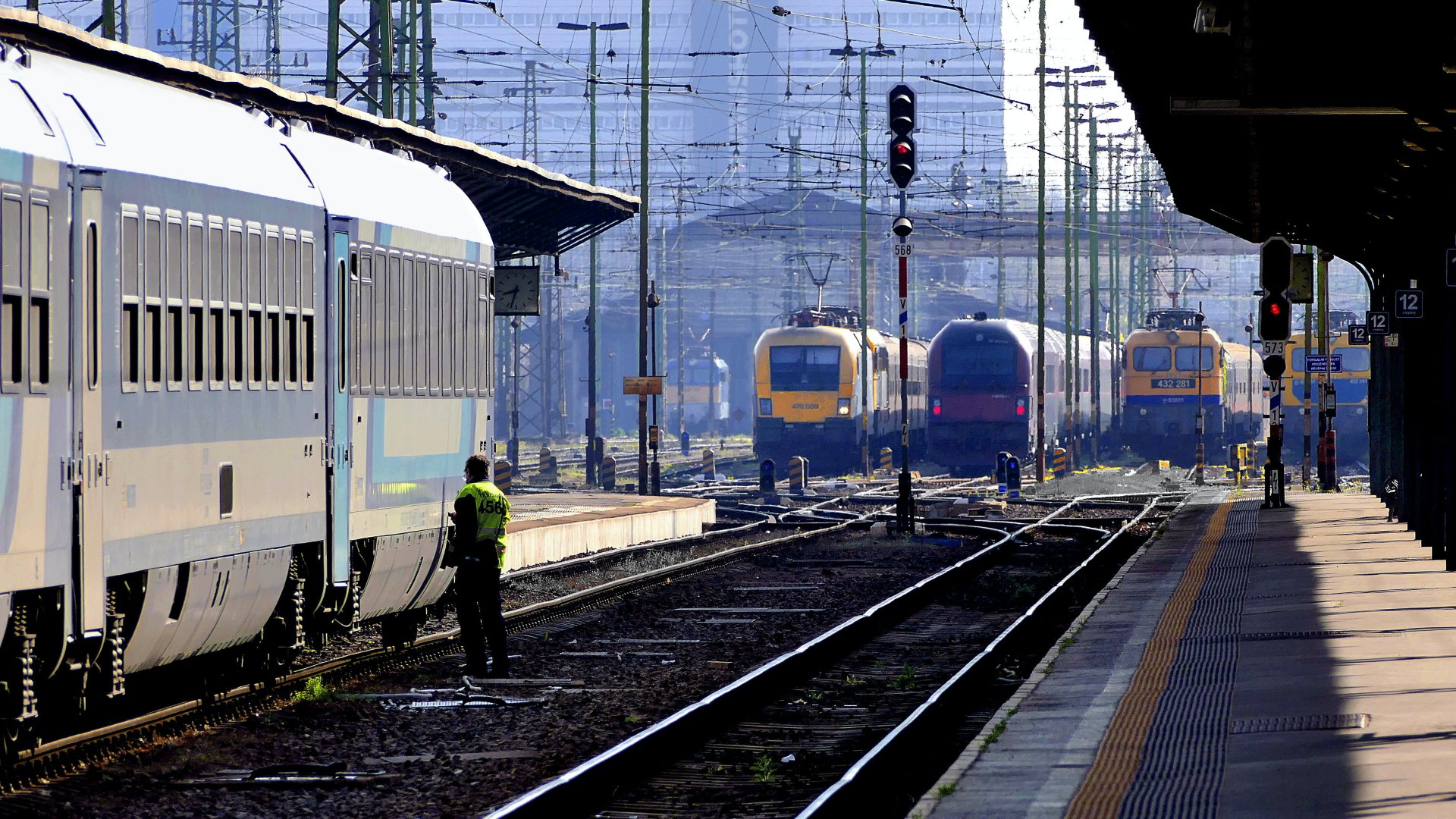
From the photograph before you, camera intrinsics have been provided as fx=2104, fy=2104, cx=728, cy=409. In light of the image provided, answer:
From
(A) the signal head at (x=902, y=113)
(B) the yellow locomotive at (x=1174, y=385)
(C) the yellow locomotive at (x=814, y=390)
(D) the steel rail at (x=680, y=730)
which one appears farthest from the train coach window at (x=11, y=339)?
(B) the yellow locomotive at (x=1174, y=385)

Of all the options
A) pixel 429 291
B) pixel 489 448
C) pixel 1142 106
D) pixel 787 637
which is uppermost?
pixel 1142 106

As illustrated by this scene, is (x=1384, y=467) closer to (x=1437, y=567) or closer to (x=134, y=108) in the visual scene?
(x=1437, y=567)

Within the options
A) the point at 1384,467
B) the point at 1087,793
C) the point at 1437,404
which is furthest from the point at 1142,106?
the point at 1384,467

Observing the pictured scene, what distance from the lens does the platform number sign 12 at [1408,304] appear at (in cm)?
2189

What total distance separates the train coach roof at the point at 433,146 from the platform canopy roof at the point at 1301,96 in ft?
21.4

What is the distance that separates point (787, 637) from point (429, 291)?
423cm

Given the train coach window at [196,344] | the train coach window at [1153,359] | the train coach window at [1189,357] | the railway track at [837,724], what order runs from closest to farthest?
1. the railway track at [837,724]
2. the train coach window at [196,344]
3. the train coach window at [1189,357]
4. the train coach window at [1153,359]

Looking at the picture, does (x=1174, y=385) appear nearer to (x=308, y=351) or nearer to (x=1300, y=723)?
(x=308, y=351)

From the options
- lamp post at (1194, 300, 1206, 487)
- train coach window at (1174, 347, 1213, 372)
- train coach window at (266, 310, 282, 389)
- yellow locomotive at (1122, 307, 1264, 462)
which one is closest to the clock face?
train coach window at (266, 310, 282, 389)

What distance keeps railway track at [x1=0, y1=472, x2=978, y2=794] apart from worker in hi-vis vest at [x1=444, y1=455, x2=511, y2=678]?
97 cm

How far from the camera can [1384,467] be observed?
3488cm

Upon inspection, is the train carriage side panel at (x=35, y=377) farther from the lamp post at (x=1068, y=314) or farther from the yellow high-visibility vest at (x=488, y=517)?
the lamp post at (x=1068, y=314)

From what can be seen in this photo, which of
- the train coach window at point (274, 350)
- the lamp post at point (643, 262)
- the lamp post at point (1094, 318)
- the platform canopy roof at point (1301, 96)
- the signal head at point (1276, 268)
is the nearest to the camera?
the train coach window at point (274, 350)

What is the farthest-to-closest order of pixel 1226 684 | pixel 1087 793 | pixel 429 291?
pixel 429 291, pixel 1226 684, pixel 1087 793
